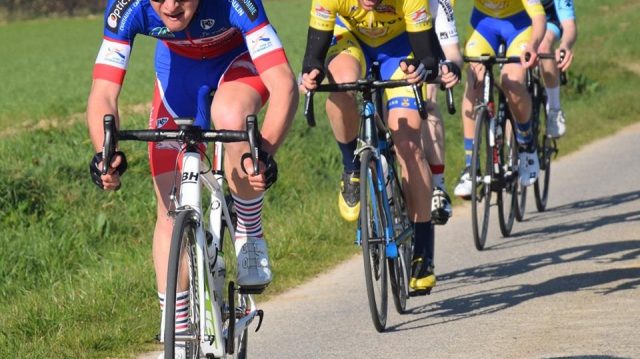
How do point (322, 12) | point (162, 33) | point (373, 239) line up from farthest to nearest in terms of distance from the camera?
1. point (322, 12)
2. point (373, 239)
3. point (162, 33)

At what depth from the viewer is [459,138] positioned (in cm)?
1666

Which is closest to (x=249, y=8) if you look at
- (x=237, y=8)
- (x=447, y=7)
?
(x=237, y=8)

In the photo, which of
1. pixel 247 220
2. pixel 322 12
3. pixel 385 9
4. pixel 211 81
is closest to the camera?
pixel 247 220

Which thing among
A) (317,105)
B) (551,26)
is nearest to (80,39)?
(317,105)

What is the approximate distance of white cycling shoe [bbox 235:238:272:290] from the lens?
5789 millimetres

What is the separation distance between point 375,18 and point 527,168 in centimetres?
361

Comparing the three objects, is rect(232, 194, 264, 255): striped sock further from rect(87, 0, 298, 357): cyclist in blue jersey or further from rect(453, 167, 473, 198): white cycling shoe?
rect(453, 167, 473, 198): white cycling shoe

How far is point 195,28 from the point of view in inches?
225

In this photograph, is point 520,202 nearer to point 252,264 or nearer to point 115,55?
point 252,264

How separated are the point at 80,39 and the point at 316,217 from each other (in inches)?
1715

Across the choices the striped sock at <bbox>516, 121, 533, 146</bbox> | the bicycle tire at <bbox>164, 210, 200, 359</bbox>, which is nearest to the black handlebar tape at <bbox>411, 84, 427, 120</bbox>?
the bicycle tire at <bbox>164, 210, 200, 359</bbox>

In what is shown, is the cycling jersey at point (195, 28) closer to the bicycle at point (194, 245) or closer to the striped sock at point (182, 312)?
the bicycle at point (194, 245)

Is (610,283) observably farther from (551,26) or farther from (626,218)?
(551,26)

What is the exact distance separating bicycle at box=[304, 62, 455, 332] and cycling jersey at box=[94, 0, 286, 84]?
70.2 inches
